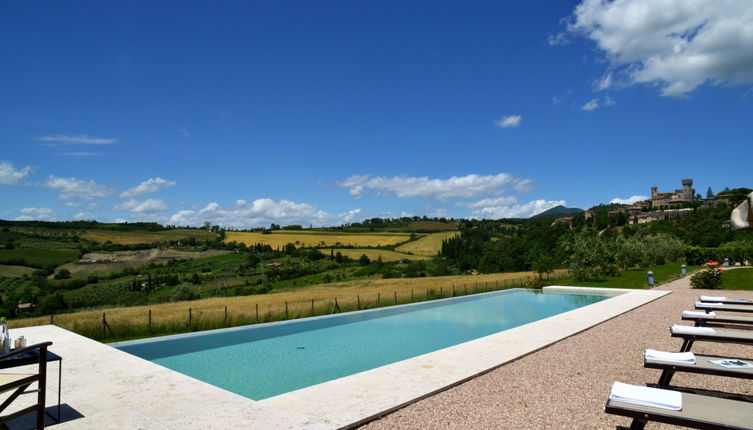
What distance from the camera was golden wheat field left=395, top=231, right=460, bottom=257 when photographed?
6569 centimetres

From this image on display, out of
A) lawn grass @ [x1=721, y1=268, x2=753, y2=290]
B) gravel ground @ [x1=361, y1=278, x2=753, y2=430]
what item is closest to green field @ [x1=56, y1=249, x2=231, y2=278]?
gravel ground @ [x1=361, y1=278, x2=753, y2=430]

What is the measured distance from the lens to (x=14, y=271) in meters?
44.0

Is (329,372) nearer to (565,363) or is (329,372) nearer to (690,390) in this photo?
(565,363)

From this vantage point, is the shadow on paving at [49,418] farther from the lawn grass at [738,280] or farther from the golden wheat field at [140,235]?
the golden wheat field at [140,235]

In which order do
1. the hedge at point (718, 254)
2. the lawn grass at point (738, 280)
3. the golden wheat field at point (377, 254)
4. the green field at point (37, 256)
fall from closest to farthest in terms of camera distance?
the lawn grass at point (738, 280)
the hedge at point (718, 254)
the green field at point (37, 256)
the golden wheat field at point (377, 254)

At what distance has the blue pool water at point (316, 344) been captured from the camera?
26.5ft

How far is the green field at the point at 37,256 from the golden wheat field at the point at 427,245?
A: 42.8m

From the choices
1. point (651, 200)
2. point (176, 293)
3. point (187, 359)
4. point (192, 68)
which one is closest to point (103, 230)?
point (176, 293)

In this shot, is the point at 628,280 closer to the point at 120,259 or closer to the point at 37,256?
the point at 120,259

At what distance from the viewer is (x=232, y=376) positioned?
7996mm

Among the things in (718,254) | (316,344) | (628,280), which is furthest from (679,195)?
(316,344)

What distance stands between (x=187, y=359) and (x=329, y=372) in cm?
346

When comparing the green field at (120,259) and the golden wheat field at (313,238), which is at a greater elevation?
the golden wheat field at (313,238)

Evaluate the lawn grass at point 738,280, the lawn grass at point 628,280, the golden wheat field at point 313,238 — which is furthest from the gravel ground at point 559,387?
the golden wheat field at point 313,238
